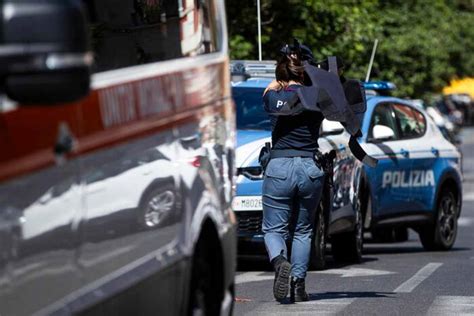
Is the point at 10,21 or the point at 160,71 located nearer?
the point at 10,21

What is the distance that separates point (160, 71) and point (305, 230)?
474 cm

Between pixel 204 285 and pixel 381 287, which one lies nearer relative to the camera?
pixel 204 285

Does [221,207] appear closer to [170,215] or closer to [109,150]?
[170,215]

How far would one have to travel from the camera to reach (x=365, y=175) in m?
15.0

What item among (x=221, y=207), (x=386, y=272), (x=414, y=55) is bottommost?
(x=414, y=55)

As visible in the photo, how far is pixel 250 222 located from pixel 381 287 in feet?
5.63

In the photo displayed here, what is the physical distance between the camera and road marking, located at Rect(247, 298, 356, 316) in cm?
1015

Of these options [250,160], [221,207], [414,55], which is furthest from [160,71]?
[414,55]

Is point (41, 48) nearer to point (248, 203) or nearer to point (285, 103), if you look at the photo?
point (285, 103)

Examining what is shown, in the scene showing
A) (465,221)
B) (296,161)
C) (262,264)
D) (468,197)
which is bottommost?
(468,197)

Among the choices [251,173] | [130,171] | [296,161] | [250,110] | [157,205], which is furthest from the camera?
[250,110]

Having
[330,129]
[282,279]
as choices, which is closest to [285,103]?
[282,279]

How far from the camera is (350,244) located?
14.5 m

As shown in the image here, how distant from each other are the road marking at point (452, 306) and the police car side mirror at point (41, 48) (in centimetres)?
601
